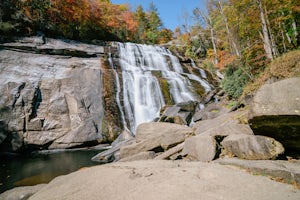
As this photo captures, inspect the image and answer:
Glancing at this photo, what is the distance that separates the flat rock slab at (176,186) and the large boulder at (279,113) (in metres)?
1.17

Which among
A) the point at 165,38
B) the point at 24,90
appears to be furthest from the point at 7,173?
the point at 165,38

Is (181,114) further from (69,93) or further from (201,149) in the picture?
(69,93)

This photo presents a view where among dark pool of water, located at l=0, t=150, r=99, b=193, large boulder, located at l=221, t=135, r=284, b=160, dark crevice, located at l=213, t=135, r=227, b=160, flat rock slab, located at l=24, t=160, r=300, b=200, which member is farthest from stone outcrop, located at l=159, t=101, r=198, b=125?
flat rock slab, located at l=24, t=160, r=300, b=200

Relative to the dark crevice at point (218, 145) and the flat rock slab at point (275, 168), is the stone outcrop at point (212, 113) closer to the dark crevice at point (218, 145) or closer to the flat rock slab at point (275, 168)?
the dark crevice at point (218, 145)

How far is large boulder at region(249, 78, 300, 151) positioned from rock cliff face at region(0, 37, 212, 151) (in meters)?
10.2

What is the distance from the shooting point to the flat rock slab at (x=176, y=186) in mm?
3139

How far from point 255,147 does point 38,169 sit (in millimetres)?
8834

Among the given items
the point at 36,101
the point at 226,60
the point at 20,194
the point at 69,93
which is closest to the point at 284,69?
the point at 226,60

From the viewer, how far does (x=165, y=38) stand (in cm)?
4422

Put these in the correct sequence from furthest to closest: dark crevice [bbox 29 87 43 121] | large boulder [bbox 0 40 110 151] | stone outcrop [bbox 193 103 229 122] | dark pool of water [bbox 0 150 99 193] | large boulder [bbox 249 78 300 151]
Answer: dark crevice [bbox 29 87 43 121]
large boulder [bbox 0 40 110 151]
stone outcrop [bbox 193 103 229 122]
dark pool of water [bbox 0 150 99 193]
large boulder [bbox 249 78 300 151]

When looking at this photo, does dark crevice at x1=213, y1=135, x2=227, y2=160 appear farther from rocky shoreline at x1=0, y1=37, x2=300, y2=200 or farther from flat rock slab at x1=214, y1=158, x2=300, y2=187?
flat rock slab at x1=214, y1=158, x2=300, y2=187

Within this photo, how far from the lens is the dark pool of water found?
7461mm

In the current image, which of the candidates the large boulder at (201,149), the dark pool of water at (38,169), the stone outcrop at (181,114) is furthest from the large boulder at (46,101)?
the large boulder at (201,149)

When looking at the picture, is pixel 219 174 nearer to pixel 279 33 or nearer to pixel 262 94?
pixel 262 94
